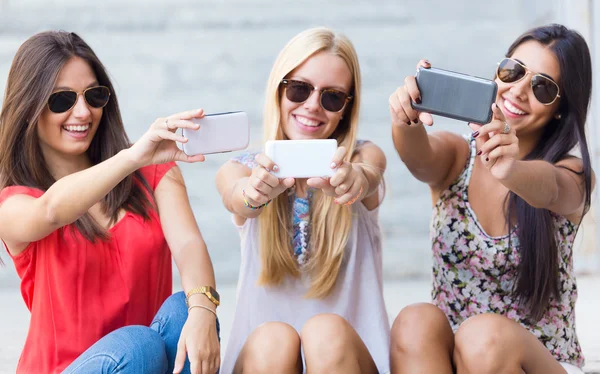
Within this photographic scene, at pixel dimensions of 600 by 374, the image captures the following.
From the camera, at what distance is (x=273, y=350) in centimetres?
204

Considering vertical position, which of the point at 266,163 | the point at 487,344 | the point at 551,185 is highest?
the point at 266,163

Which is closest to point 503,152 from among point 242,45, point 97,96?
point 97,96

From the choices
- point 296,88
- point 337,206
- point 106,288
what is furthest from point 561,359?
point 106,288

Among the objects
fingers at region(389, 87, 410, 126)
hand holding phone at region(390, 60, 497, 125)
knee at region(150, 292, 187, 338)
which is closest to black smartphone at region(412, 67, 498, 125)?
hand holding phone at region(390, 60, 497, 125)

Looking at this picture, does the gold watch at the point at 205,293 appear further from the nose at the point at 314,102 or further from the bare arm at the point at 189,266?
the nose at the point at 314,102

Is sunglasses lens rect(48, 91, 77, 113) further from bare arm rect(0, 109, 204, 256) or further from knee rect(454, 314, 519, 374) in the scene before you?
knee rect(454, 314, 519, 374)

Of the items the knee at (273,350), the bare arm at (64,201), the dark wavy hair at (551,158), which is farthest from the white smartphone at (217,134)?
the dark wavy hair at (551,158)

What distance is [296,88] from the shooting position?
7.84ft

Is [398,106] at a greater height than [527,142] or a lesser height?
greater

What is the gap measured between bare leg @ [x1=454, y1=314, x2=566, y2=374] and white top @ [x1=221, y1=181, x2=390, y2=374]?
1.40 feet

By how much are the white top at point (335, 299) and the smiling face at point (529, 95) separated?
54cm

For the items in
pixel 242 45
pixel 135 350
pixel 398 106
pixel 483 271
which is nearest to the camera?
pixel 135 350

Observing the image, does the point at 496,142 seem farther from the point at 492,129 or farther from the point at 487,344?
the point at 487,344

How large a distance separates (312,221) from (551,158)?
0.75m
